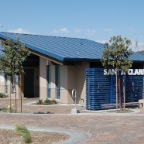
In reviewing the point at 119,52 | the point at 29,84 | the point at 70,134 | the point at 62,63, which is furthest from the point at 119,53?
the point at 29,84

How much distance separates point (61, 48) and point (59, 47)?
1.20 feet

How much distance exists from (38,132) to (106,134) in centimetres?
224

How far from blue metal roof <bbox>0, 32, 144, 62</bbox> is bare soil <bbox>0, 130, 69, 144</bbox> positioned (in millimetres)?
9922

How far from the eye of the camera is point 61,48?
81.4ft

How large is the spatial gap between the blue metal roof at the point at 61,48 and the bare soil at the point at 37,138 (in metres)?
9.92

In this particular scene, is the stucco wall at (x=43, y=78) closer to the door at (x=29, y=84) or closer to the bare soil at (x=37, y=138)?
the door at (x=29, y=84)

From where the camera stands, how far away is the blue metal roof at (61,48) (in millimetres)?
22648

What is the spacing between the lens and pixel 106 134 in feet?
39.9

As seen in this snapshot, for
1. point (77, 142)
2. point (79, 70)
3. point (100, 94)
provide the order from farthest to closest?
point (79, 70)
point (100, 94)
point (77, 142)

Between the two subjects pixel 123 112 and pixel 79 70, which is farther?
pixel 79 70

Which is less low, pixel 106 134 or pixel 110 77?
pixel 110 77

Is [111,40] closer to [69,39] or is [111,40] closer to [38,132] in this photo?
[38,132]

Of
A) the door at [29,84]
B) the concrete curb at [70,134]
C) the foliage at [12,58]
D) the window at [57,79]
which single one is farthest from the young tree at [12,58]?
the door at [29,84]

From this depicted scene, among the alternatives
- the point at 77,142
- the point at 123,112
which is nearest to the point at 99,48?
the point at 123,112
